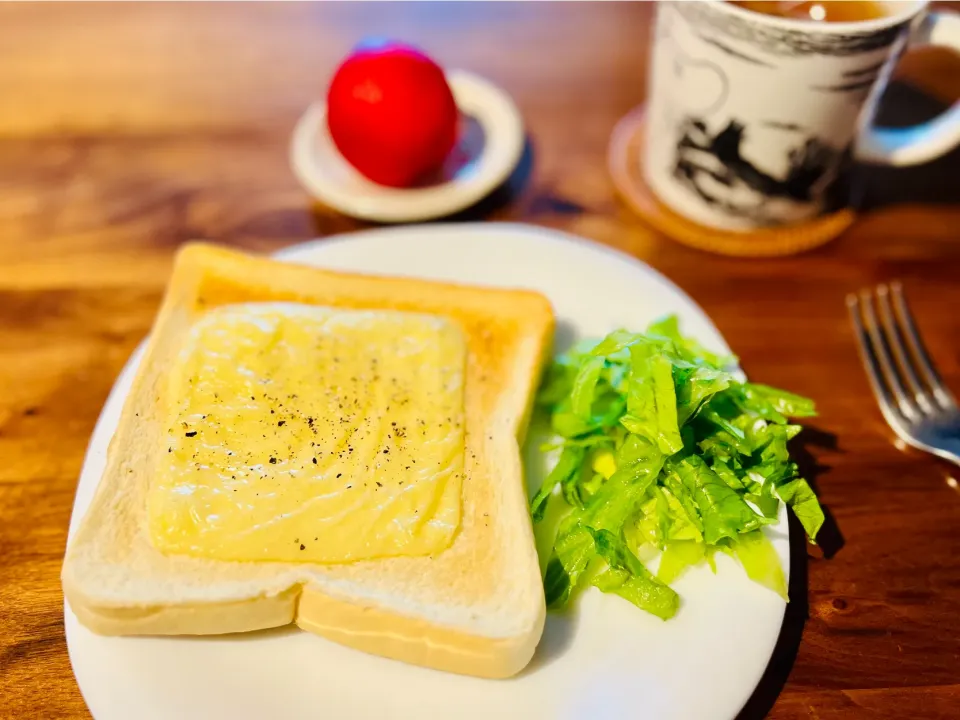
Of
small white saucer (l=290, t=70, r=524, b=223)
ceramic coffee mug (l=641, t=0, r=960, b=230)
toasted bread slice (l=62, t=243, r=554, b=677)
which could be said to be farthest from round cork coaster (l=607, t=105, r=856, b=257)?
toasted bread slice (l=62, t=243, r=554, b=677)

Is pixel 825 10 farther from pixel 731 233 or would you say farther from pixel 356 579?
pixel 356 579

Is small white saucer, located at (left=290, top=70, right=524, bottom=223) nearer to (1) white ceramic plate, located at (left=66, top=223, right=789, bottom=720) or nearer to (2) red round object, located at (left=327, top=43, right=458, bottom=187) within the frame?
(2) red round object, located at (left=327, top=43, right=458, bottom=187)

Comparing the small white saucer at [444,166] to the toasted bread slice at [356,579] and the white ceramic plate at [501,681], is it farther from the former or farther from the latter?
the white ceramic plate at [501,681]

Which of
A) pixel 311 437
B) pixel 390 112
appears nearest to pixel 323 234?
pixel 390 112

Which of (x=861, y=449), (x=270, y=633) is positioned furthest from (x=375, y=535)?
(x=861, y=449)

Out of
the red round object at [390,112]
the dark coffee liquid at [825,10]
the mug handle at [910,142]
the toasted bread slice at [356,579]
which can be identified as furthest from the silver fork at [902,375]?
the red round object at [390,112]

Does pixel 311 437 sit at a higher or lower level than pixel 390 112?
lower
